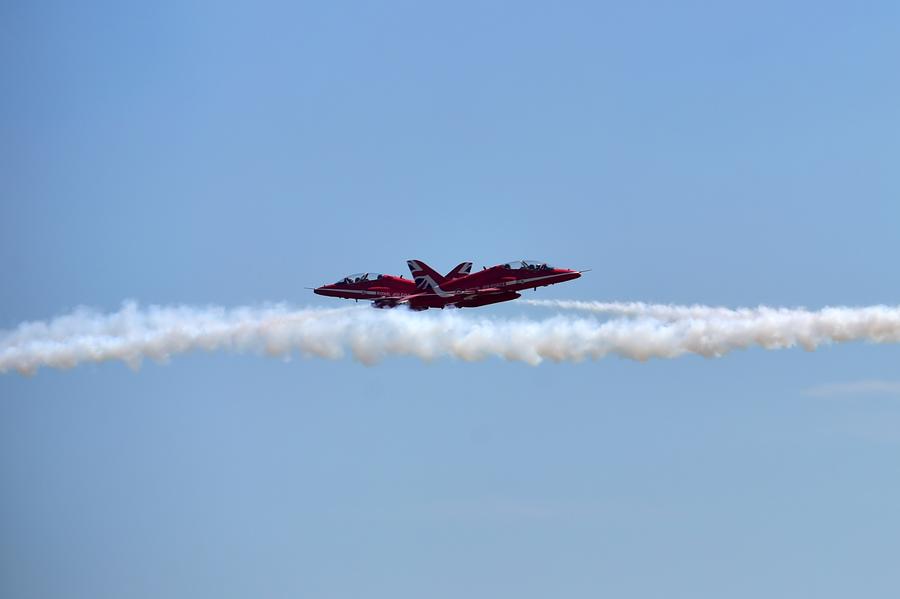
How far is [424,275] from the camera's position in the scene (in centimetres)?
A: 9012

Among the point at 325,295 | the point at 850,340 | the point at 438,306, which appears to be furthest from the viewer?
the point at 325,295

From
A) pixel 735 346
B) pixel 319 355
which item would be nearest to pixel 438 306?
pixel 319 355

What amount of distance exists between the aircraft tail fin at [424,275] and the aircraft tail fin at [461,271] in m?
0.66

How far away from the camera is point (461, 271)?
88938mm

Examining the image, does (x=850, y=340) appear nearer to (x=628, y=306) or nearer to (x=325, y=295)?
(x=628, y=306)

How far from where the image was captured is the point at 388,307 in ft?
302

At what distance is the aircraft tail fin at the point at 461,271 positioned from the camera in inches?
3489

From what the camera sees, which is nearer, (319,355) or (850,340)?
(850,340)

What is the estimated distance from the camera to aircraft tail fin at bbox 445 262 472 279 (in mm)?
88625

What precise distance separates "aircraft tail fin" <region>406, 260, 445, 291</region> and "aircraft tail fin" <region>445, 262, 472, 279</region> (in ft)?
2.18

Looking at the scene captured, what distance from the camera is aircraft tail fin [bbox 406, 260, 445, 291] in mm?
89312

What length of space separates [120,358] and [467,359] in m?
22.2

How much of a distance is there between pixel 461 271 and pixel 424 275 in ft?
8.58

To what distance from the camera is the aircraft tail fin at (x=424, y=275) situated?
89312mm
